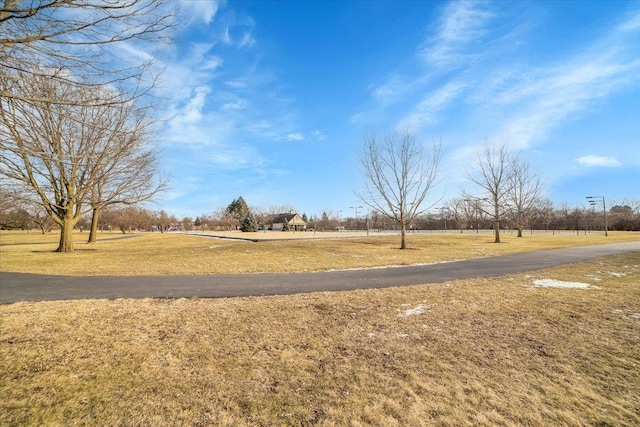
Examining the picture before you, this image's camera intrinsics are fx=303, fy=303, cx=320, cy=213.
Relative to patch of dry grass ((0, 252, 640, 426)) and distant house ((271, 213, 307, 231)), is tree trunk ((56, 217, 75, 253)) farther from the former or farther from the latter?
distant house ((271, 213, 307, 231))

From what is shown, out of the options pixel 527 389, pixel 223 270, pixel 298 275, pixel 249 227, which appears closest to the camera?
pixel 527 389

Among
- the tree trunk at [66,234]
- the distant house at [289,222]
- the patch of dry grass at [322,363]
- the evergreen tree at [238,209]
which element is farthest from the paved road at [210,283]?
the evergreen tree at [238,209]

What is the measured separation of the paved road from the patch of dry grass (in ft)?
4.50

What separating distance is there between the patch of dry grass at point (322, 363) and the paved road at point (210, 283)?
1.37 meters

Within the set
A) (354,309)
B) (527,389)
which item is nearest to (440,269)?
(354,309)

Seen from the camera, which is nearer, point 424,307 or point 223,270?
point 424,307

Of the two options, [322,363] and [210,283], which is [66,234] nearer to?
[210,283]

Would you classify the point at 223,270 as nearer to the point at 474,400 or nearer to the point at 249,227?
the point at 474,400

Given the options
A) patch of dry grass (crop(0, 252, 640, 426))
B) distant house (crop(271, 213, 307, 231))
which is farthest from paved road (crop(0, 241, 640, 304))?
distant house (crop(271, 213, 307, 231))

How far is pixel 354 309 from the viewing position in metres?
5.84

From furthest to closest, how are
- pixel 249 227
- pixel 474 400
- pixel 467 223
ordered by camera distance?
pixel 467 223 < pixel 249 227 < pixel 474 400

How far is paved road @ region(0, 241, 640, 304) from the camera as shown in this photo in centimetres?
749

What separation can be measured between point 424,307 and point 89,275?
445 inches

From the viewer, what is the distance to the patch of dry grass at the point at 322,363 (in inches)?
106
